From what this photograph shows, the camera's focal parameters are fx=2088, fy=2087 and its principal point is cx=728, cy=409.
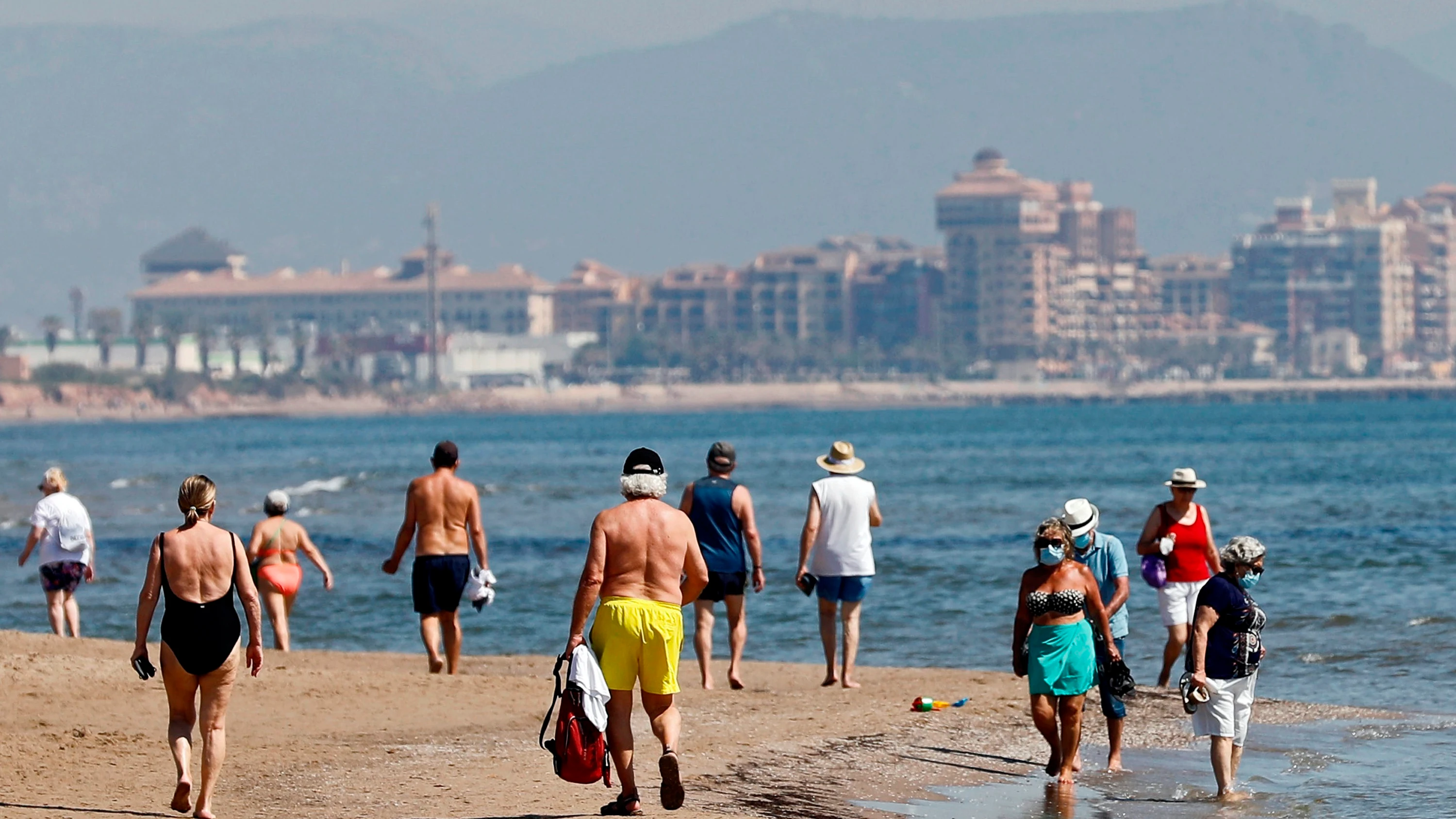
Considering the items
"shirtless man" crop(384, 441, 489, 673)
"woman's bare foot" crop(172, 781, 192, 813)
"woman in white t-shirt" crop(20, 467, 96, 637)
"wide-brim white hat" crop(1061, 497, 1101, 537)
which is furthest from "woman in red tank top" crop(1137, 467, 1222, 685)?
"woman in white t-shirt" crop(20, 467, 96, 637)

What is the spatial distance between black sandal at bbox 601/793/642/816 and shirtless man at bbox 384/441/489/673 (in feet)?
14.6

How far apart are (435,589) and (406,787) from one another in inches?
149

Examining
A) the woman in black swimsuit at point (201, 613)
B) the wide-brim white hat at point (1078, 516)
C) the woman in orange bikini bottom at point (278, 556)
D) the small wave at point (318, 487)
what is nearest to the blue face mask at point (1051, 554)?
the wide-brim white hat at point (1078, 516)

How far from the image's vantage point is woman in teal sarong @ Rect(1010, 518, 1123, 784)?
984 cm

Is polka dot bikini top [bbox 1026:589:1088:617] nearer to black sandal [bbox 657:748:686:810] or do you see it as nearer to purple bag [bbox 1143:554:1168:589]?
black sandal [bbox 657:748:686:810]

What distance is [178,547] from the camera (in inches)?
342

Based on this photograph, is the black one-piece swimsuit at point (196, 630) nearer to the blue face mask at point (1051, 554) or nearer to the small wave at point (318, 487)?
the blue face mask at point (1051, 554)

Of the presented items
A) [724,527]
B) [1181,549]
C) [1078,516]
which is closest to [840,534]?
[724,527]

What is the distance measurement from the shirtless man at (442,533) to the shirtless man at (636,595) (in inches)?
183

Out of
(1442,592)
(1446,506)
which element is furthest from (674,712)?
(1446,506)

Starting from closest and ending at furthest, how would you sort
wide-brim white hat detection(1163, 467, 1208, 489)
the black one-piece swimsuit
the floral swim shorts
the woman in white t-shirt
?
the black one-piece swimsuit, wide-brim white hat detection(1163, 467, 1208, 489), the woman in white t-shirt, the floral swim shorts

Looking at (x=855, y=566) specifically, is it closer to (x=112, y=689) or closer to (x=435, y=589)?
(x=435, y=589)

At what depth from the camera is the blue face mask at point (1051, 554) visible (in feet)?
31.9

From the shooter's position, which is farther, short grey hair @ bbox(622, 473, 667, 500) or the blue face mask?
the blue face mask
